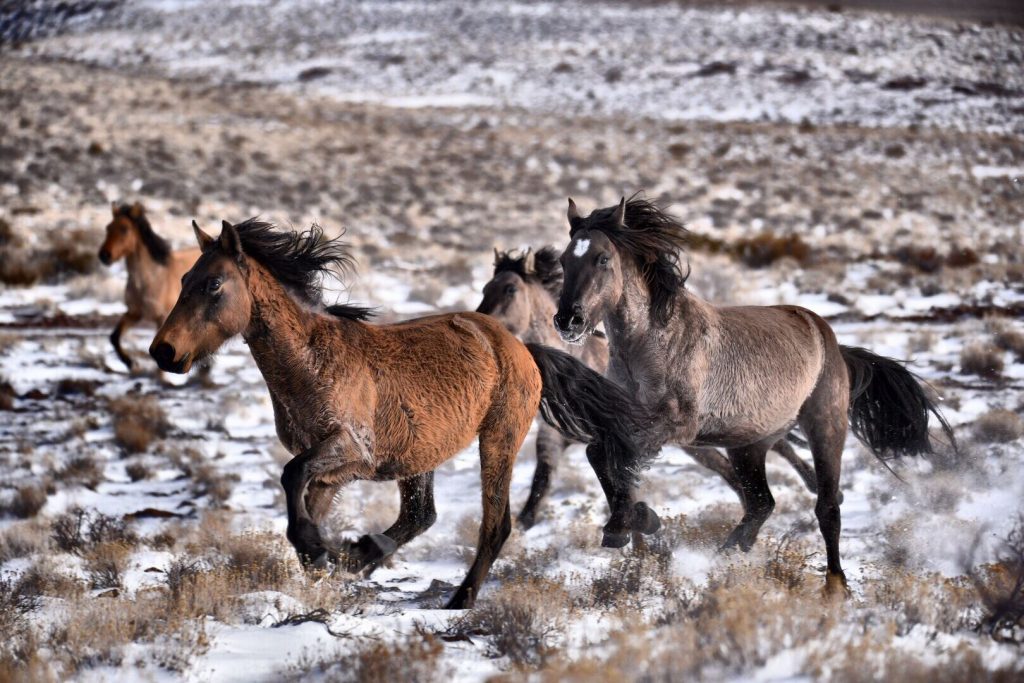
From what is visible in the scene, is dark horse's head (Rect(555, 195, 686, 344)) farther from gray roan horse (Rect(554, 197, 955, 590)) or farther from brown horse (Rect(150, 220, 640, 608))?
brown horse (Rect(150, 220, 640, 608))

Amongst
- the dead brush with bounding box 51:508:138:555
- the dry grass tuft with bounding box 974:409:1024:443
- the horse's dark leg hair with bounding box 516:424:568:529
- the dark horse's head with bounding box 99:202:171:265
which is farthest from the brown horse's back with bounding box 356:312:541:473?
the dark horse's head with bounding box 99:202:171:265

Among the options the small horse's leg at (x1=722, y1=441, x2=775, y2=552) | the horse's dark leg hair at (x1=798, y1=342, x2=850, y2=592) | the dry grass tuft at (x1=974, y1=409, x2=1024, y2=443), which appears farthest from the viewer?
the dry grass tuft at (x1=974, y1=409, x2=1024, y2=443)

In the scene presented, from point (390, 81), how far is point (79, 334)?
36.4 metres

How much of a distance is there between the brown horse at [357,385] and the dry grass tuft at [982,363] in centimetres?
773

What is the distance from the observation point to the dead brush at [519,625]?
4316mm

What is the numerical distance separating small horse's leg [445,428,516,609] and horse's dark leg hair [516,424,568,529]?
6.88 ft

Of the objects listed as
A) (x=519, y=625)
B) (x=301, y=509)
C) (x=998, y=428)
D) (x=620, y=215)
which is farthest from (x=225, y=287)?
(x=998, y=428)

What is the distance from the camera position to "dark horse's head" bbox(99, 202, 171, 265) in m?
13.7

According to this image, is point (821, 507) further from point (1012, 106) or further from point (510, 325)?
point (1012, 106)

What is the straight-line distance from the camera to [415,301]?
17.5 metres

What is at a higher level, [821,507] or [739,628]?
[739,628]

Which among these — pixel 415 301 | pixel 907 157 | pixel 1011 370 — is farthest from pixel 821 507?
pixel 907 157

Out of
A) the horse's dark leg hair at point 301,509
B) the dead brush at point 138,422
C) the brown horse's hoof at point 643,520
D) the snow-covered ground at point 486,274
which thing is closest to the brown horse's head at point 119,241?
the snow-covered ground at point 486,274

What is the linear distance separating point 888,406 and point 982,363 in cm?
594
